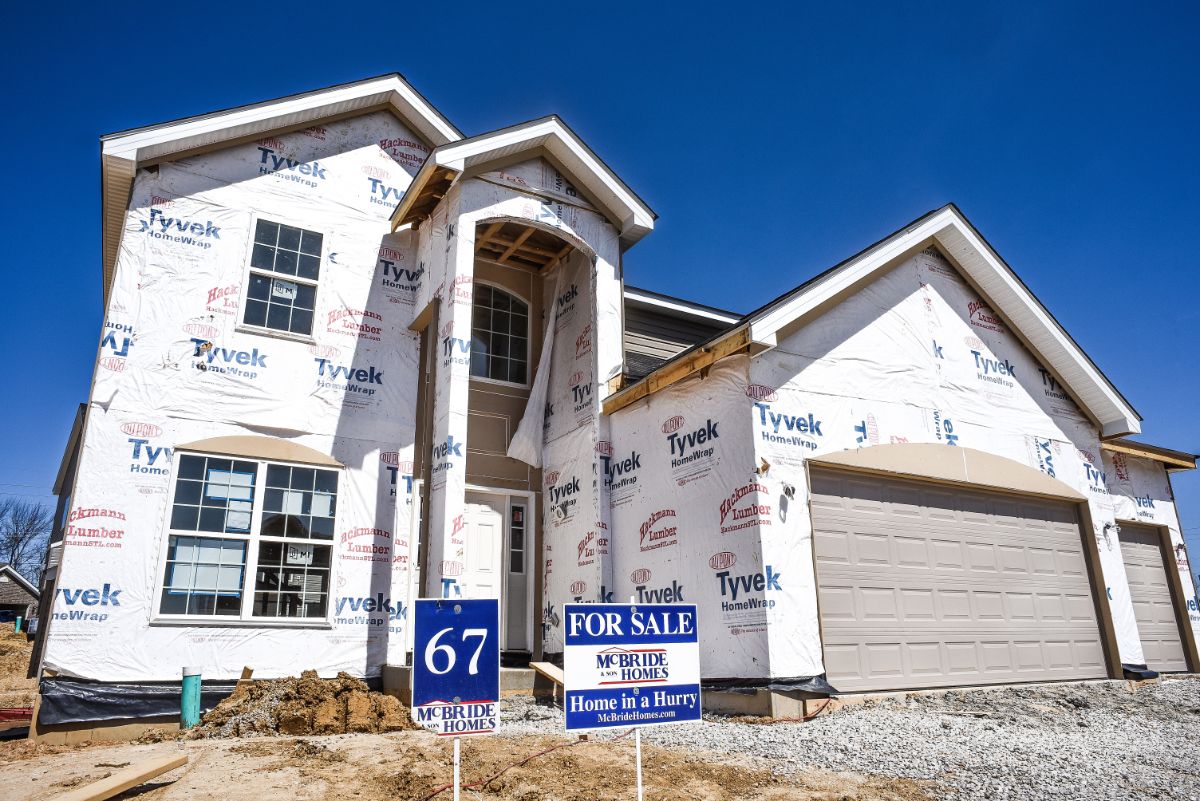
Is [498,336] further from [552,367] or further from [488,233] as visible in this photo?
[488,233]

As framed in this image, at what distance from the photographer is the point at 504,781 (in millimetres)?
5461

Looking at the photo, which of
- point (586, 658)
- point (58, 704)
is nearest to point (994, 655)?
point (586, 658)

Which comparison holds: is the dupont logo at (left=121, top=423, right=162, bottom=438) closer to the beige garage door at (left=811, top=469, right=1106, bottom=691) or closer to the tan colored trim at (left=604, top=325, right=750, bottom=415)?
the tan colored trim at (left=604, top=325, right=750, bottom=415)

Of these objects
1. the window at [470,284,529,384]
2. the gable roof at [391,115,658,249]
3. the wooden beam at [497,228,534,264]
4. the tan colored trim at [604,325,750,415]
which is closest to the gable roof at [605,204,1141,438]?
the tan colored trim at [604,325,750,415]

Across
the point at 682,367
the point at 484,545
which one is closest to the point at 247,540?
the point at 484,545

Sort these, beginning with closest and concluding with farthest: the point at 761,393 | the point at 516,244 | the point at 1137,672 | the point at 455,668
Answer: the point at 455,668, the point at 761,393, the point at 1137,672, the point at 516,244

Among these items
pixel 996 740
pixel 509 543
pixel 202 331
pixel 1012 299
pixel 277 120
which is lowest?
pixel 996 740

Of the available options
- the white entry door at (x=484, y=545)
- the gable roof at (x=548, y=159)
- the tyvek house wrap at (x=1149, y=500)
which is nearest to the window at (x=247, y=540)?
the white entry door at (x=484, y=545)

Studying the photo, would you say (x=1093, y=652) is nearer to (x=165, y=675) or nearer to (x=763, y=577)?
(x=763, y=577)

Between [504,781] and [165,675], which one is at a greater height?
[165,675]

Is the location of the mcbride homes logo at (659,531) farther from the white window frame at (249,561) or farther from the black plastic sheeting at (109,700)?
the black plastic sheeting at (109,700)

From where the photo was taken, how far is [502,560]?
38.9 ft

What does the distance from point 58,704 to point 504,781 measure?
19.3ft

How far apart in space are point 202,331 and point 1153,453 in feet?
49.7
